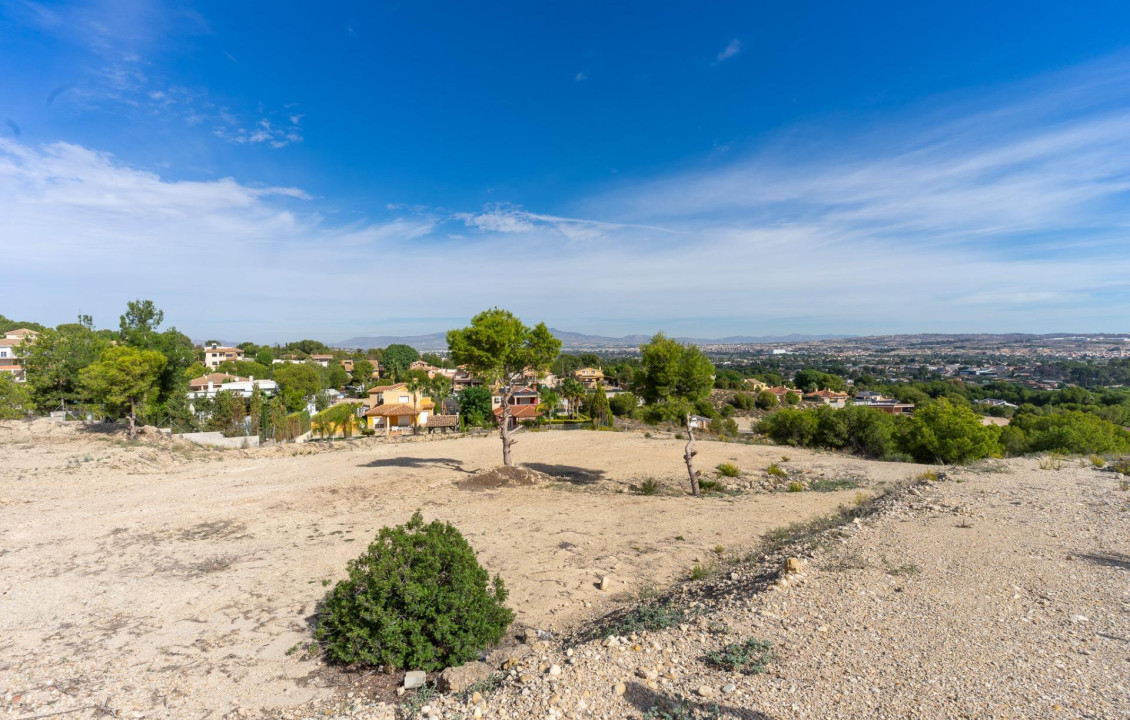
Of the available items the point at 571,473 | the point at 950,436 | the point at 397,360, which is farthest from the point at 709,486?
the point at 397,360

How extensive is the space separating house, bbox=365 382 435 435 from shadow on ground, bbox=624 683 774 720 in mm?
31961

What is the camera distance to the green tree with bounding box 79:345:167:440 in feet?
69.7

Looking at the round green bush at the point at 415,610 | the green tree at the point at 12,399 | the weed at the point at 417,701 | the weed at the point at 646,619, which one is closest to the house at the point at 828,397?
the weed at the point at 646,619

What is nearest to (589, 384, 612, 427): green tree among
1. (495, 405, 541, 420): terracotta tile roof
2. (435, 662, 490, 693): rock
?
(495, 405, 541, 420): terracotta tile roof

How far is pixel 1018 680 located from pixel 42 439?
32.0 meters

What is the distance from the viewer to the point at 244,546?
9.77m

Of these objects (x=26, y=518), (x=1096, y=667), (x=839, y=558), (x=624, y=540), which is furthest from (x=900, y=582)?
(x=26, y=518)

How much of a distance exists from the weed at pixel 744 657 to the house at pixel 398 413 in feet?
104

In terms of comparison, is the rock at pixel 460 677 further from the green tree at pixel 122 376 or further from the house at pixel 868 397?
the house at pixel 868 397

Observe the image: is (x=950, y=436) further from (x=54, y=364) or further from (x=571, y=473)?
(x=54, y=364)

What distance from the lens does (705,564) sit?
325 inches

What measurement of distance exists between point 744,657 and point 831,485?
1221 cm

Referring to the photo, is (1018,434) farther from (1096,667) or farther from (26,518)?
(26,518)

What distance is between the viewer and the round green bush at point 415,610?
5.16 meters
